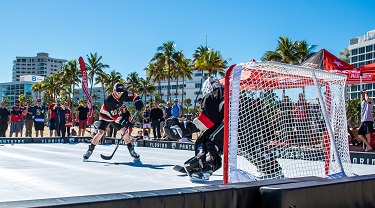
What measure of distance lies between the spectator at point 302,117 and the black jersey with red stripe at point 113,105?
3749 mm

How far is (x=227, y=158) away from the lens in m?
5.41

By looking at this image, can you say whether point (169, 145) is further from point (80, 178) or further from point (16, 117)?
point (80, 178)

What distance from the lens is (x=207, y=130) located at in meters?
6.57

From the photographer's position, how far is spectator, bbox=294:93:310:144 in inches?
267

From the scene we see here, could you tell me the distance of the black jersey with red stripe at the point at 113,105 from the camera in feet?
30.5

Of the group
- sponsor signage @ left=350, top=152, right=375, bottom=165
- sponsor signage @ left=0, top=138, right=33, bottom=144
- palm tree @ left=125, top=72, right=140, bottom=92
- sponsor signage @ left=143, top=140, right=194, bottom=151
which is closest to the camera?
sponsor signage @ left=350, top=152, right=375, bottom=165

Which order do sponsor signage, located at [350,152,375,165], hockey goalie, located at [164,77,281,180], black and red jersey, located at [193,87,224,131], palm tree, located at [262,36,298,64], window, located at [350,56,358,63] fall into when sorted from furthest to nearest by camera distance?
window, located at [350,56,358,63]
palm tree, located at [262,36,298,64]
sponsor signage, located at [350,152,375,165]
black and red jersey, located at [193,87,224,131]
hockey goalie, located at [164,77,281,180]

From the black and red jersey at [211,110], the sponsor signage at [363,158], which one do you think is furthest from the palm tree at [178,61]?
the black and red jersey at [211,110]

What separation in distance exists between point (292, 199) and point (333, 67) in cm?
1065

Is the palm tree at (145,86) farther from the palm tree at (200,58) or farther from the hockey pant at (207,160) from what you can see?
the hockey pant at (207,160)

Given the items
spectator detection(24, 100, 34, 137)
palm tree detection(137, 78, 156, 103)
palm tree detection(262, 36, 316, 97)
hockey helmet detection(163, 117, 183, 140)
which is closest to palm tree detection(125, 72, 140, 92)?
palm tree detection(137, 78, 156, 103)

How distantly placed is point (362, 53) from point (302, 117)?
121026 millimetres

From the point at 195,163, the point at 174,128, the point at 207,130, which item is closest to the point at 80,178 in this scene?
the point at 174,128

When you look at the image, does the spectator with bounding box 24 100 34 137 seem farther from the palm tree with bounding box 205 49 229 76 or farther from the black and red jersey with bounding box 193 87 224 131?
the palm tree with bounding box 205 49 229 76
